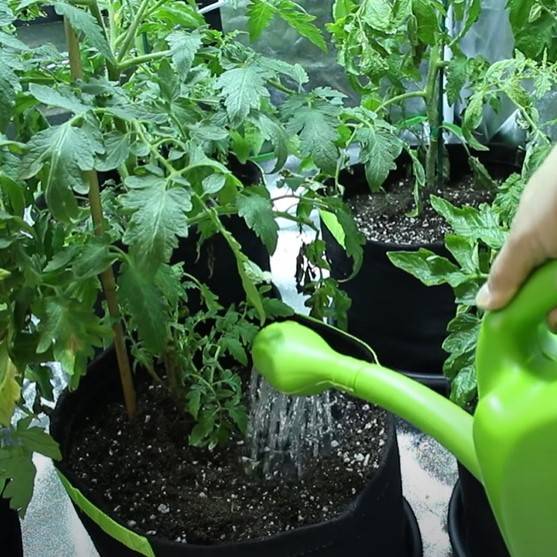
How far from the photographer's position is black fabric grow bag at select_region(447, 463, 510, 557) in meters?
0.87

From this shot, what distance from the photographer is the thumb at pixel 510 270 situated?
19.0 inches

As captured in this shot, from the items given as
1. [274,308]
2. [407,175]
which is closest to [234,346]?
[274,308]

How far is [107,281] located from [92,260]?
0.13 meters

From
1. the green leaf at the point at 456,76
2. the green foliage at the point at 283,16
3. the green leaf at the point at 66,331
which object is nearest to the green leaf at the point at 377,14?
the green leaf at the point at 456,76

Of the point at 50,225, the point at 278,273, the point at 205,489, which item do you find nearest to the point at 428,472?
the point at 205,489

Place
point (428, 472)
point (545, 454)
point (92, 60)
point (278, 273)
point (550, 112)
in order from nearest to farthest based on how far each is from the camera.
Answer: point (545, 454)
point (92, 60)
point (428, 472)
point (550, 112)
point (278, 273)

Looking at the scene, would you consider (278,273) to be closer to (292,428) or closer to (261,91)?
(292,428)

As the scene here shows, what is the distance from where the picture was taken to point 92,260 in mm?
705

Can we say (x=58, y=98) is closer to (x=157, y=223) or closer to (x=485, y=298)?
(x=157, y=223)

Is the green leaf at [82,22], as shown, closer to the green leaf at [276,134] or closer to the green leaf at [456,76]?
the green leaf at [276,134]

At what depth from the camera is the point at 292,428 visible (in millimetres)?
928

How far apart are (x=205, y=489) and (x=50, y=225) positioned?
1.14ft

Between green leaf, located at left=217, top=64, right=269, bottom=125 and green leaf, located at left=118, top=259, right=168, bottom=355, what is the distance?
16cm

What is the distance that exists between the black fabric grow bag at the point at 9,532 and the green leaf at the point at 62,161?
0.49 metres
